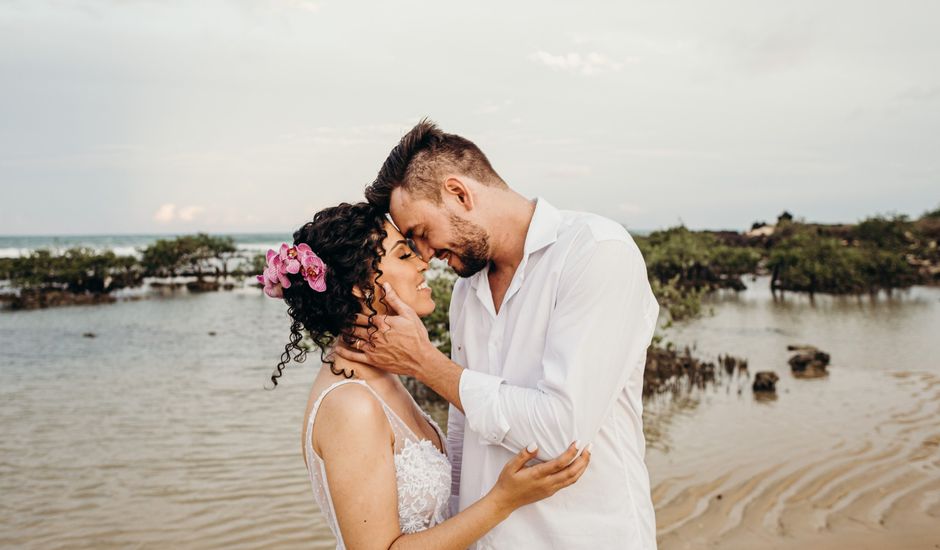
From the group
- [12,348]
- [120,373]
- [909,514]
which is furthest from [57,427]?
[909,514]

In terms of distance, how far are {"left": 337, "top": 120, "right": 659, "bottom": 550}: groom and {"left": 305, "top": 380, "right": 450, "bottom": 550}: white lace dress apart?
0.38 ft

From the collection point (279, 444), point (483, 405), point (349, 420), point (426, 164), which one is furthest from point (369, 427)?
point (279, 444)

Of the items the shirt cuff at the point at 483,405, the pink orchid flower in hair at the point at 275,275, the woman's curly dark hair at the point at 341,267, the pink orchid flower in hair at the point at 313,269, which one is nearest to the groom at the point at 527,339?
the shirt cuff at the point at 483,405

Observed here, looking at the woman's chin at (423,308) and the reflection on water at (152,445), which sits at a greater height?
the woman's chin at (423,308)

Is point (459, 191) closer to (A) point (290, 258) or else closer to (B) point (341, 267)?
(B) point (341, 267)

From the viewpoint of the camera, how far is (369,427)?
8.24 feet

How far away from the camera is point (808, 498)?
688 cm

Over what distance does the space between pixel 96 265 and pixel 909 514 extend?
3000 centimetres

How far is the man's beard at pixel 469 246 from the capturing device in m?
2.83

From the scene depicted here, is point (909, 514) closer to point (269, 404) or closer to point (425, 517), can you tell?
point (425, 517)

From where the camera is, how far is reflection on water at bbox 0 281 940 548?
6.73 m

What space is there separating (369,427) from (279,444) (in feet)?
23.2

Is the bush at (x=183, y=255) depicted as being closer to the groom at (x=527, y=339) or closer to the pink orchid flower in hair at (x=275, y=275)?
the pink orchid flower in hair at (x=275, y=275)

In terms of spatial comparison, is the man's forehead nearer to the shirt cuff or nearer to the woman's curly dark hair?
the woman's curly dark hair
